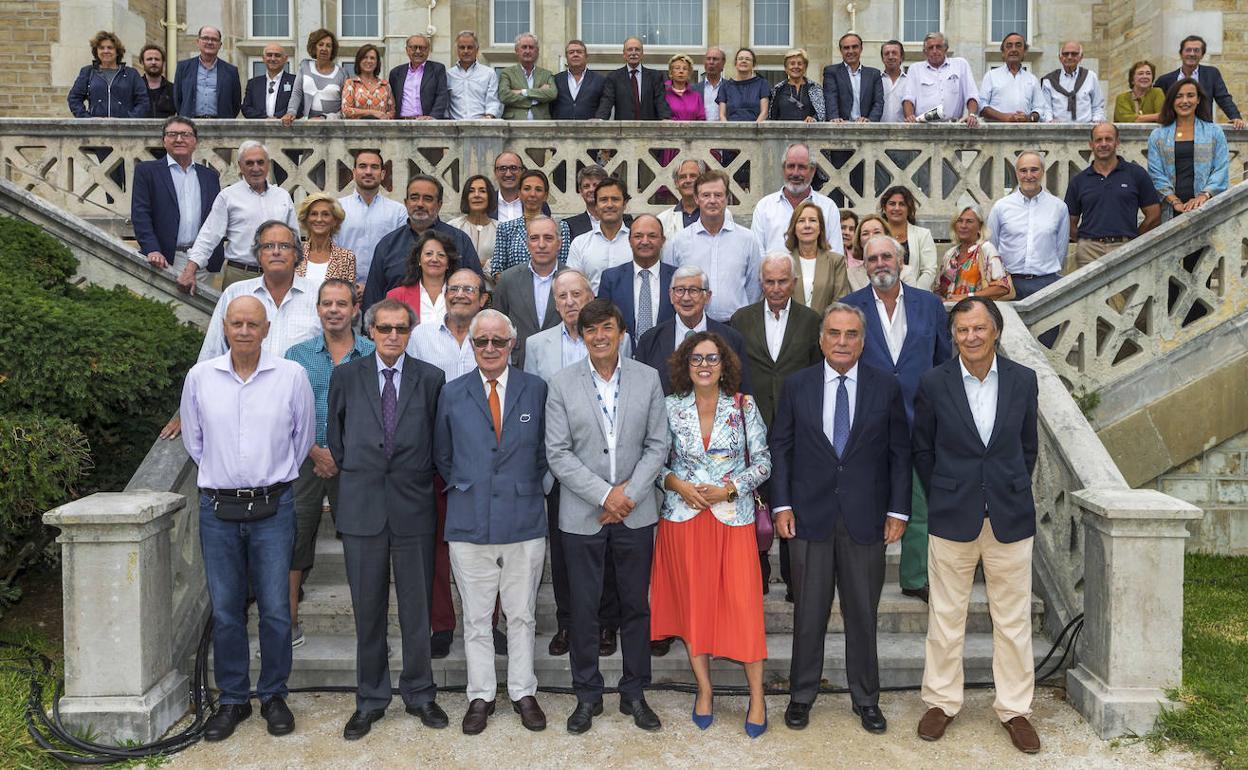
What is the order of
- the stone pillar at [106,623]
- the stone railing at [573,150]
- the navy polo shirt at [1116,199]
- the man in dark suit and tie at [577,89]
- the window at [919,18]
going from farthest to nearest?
the window at [919,18] → the man in dark suit and tie at [577,89] → the stone railing at [573,150] → the navy polo shirt at [1116,199] → the stone pillar at [106,623]

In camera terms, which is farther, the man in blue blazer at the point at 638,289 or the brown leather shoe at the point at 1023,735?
the man in blue blazer at the point at 638,289

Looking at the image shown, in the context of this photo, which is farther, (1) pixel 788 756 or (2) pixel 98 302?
(2) pixel 98 302

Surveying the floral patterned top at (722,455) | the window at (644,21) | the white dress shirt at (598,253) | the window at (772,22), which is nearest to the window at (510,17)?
the window at (644,21)

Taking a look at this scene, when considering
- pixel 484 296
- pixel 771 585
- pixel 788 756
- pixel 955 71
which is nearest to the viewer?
pixel 788 756

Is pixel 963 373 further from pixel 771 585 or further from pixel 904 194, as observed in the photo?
pixel 904 194

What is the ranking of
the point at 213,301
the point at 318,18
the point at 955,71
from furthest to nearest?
the point at 318,18 < the point at 955,71 < the point at 213,301

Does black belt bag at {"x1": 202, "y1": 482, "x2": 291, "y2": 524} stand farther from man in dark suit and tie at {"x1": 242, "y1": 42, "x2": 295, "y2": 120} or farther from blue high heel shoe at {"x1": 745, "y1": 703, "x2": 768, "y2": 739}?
man in dark suit and tie at {"x1": 242, "y1": 42, "x2": 295, "y2": 120}

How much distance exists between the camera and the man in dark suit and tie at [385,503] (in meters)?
5.12

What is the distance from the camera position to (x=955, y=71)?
10625 mm

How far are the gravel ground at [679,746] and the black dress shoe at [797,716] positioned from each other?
41mm

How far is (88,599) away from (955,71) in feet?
30.3

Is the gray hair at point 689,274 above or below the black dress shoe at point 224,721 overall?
above

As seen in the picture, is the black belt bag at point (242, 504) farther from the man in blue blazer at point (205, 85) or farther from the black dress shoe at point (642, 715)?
the man in blue blazer at point (205, 85)

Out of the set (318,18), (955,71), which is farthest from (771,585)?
(318,18)
